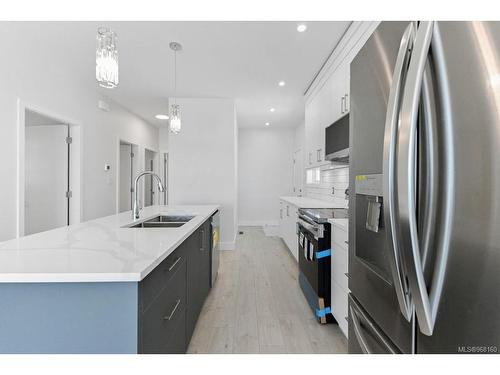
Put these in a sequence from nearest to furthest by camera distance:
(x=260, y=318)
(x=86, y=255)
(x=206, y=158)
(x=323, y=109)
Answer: (x=86, y=255)
(x=260, y=318)
(x=323, y=109)
(x=206, y=158)

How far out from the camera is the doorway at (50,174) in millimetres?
3578

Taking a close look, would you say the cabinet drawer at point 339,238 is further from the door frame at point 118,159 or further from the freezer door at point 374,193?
the door frame at point 118,159

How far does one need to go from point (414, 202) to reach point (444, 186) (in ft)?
0.24

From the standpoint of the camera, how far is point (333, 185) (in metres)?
3.49

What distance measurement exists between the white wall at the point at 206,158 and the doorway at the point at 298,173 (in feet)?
7.78

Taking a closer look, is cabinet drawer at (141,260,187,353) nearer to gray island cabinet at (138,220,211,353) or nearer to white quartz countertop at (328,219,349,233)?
gray island cabinet at (138,220,211,353)

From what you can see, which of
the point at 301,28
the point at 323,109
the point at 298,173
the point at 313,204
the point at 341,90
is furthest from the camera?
the point at 298,173

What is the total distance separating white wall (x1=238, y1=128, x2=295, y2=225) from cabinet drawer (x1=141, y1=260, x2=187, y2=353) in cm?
548

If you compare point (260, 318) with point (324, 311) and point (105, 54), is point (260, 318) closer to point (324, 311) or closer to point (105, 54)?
point (324, 311)

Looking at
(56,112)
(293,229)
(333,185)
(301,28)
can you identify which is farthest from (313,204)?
(56,112)

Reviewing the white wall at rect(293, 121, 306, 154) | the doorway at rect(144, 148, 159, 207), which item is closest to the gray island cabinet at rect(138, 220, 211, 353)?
the white wall at rect(293, 121, 306, 154)
